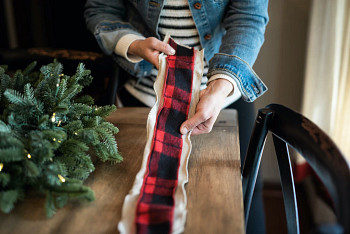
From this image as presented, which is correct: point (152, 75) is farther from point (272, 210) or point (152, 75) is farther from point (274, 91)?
point (272, 210)

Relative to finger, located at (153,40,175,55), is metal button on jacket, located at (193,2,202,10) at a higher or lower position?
higher

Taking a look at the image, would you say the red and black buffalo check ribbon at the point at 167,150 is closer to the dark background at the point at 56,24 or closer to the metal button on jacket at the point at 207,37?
the metal button on jacket at the point at 207,37

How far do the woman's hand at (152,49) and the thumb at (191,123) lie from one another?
0.61 ft

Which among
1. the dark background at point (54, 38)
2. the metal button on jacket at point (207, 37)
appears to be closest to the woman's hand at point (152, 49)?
the metal button on jacket at point (207, 37)

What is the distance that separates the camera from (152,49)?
34.5 inches

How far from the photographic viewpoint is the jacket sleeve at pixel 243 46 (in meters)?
0.82

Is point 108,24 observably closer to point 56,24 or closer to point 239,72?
point 239,72

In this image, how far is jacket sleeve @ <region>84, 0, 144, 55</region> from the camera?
1.04 metres

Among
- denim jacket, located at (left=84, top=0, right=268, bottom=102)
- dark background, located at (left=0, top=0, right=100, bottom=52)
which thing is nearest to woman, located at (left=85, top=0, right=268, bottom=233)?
denim jacket, located at (left=84, top=0, right=268, bottom=102)

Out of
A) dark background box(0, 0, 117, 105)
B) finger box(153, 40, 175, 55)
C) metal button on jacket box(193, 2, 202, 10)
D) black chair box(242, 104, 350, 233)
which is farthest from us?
dark background box(0, 0, 117, 105)

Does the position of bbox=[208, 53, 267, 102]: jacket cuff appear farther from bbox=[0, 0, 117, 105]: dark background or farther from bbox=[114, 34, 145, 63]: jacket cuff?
bbox=[0, 0, 117, 105]: dark background

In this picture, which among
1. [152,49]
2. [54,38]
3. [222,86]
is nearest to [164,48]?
[152,49]

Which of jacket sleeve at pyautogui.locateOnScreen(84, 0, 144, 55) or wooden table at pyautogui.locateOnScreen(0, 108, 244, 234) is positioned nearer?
wooden table at pyautogui.locateOnScreen(0, 108, 244, 234)

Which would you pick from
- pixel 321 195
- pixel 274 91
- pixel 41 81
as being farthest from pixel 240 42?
pixel 321 195
